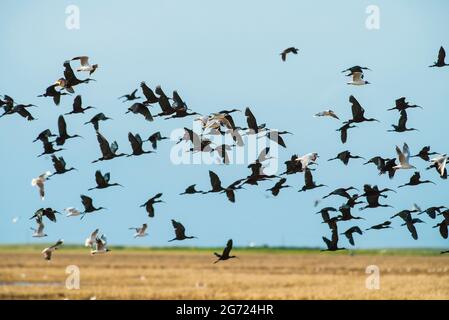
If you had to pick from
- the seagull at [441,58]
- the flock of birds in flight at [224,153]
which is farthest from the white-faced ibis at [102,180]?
the seagull at [441,58]

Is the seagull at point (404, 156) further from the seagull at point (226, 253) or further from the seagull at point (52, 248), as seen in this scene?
the seagull at point (52, 248)

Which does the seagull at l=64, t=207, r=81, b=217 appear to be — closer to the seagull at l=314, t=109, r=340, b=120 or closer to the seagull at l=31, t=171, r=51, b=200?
the seagull at l=31, t=171, r=51, b=200

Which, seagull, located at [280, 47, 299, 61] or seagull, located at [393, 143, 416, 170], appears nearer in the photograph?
seagull, located at [393, 143, 416, 170]

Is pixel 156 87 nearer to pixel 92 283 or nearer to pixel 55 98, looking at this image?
pixel 55 98

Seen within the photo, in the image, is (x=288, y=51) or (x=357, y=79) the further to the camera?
(x=288, y=51)

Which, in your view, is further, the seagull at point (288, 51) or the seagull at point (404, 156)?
the seagull at point (288, 51)

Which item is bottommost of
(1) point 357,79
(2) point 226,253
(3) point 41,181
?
(2) point 226,253

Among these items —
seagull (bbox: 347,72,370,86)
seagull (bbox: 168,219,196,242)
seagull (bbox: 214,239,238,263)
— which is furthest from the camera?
seagull (bbox: 347,72,370,86)

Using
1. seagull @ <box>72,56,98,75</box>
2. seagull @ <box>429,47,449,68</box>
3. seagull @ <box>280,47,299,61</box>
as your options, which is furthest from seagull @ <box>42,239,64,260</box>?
seagull @ <box>429,47,449,68</box>

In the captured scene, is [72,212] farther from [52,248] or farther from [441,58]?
[441,58]

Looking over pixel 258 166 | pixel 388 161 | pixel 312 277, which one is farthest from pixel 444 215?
pixel 312 277

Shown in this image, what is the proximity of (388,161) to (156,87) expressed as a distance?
22.4 ft

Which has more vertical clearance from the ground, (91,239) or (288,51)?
(288,51)

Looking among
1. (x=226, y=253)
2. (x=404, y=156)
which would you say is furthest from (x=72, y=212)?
(x=404, y=156)
